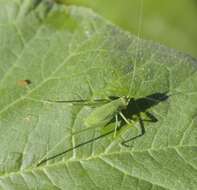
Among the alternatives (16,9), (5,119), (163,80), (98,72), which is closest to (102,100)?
(98,72)

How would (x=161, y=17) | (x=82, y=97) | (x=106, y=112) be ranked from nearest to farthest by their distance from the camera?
(x=82, y=97)
(x=106, y=112)
(x=161, y=17)

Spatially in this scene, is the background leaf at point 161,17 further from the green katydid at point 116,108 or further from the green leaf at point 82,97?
the green katydid at point 116,108

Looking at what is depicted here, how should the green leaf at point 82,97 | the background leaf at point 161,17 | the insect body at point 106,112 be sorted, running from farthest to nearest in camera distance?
the background leaf at point 161,17 < the insect body at point 106,112 < the green leaf at point 82,97

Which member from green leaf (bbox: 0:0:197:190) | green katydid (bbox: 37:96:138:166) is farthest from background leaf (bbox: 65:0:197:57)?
green katydid (bbox: 37:96:138:166)

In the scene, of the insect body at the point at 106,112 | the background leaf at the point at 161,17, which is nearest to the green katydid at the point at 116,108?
the insect body at the point at 106,112

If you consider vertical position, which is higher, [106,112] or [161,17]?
[161,17]

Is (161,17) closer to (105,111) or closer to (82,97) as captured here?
(105,111)

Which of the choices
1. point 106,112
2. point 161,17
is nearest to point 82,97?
point 106,112

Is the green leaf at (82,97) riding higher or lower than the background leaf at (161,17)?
lower
